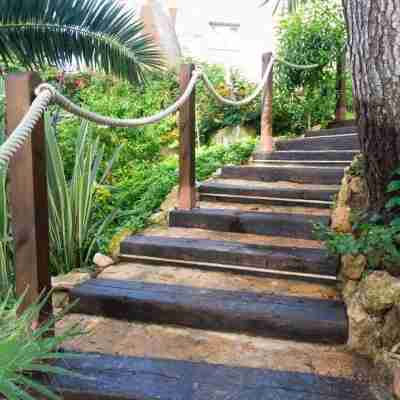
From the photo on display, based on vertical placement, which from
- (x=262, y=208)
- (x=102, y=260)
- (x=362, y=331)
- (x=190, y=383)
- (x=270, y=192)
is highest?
(x=270, y=192)

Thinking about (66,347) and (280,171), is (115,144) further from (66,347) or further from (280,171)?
(66,347)

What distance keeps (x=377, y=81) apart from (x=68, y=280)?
6.48 ft

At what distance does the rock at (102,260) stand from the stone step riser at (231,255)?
0.08 m

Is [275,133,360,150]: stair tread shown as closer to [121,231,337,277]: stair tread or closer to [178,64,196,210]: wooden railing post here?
[178,64,196,210]: wooden railing post

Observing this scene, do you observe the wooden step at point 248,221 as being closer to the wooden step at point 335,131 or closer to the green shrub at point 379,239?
the green shrub at point 379,239

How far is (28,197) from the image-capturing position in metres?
1.70

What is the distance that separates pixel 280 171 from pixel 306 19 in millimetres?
2812

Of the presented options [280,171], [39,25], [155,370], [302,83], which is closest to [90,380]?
[155,370]

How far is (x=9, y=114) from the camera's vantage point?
5.54ft

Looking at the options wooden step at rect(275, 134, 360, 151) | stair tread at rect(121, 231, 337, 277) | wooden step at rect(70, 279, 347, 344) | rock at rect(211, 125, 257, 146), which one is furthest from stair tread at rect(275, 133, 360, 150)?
wooden step at rect(70, 279, 347, 344)

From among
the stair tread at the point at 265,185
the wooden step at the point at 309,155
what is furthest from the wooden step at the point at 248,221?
the wooden step at the point at 309,155

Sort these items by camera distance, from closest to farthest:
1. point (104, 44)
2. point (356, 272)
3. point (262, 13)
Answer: point (356, 272)
point (104, 44)
point (262, 13)

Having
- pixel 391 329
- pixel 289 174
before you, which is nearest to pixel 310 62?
pixel 289 174

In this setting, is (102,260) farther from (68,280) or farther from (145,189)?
(145,189)
